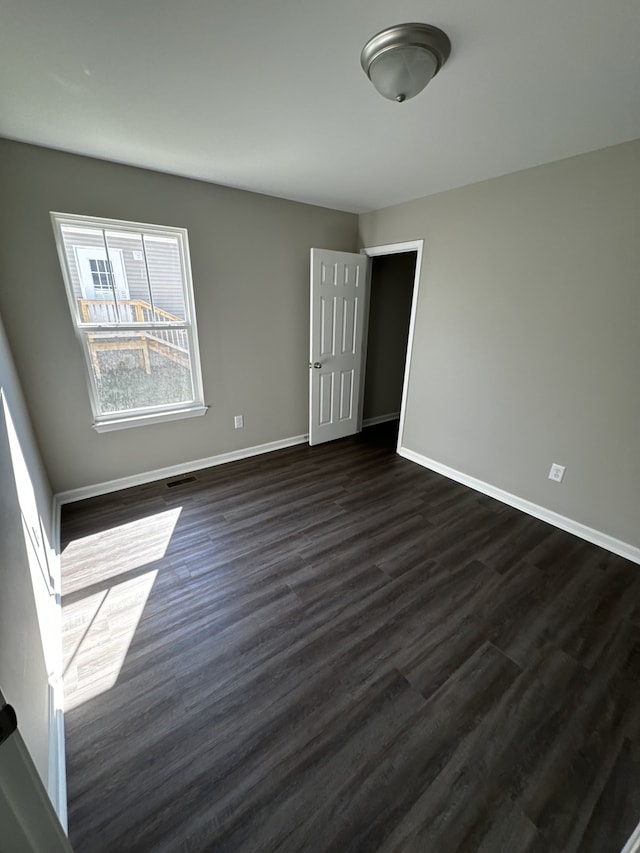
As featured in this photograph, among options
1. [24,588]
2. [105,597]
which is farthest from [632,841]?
[105,597]

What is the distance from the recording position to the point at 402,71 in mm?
1326

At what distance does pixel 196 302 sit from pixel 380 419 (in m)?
2.84

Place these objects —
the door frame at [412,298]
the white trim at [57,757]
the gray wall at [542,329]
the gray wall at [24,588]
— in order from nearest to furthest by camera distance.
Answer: the gray wall at [24,588] → the white trim at [57,757] → the gray wall at [542,329] → the door frame at [412,298]

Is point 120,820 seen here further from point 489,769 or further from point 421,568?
point 421,568

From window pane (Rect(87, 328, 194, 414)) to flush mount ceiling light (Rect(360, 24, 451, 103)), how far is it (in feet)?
7.18

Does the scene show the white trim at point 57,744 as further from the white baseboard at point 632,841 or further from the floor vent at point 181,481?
the white baseboard at point 632,841

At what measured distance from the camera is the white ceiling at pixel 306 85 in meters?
1.14

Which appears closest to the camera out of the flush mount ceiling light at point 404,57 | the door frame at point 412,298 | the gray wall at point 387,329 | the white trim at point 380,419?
the flush mount ceiling light at point 404,57

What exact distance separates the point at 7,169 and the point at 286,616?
311cm

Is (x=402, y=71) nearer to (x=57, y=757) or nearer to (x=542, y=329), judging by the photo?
(x=542, y=329)

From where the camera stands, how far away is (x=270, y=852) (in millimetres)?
996

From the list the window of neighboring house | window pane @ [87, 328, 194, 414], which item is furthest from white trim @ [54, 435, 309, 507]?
window pane @ [87, 328, 194, 414]

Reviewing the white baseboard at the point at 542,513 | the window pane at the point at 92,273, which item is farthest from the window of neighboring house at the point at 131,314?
the white baseboard at the point at 542,513

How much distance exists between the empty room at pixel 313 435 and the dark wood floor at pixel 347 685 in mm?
12
